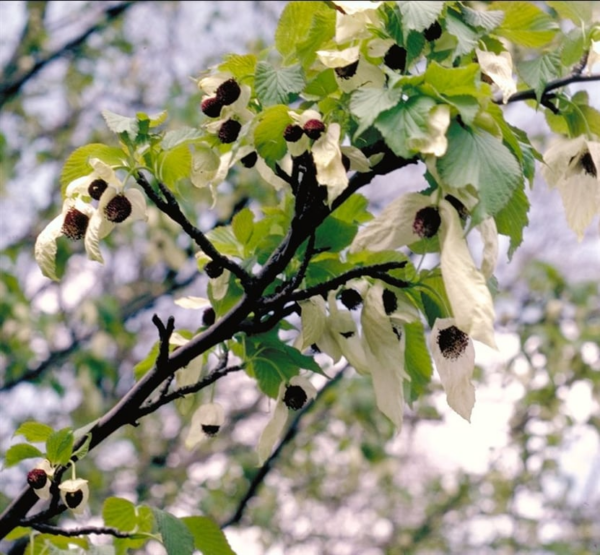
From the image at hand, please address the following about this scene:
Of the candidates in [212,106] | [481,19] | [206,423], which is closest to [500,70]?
[481,19]

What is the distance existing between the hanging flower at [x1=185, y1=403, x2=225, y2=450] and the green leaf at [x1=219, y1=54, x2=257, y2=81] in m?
0.38

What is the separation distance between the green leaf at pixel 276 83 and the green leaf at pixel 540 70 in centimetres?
21

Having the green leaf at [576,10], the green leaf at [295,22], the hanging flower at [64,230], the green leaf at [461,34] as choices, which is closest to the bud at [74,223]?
the hanging flower at [64,230]

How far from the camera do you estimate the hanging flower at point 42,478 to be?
2.43 feet

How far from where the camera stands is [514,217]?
677 millimetres

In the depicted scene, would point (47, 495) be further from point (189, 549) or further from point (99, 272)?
point (99, 272)

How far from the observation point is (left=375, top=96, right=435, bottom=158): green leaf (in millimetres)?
594

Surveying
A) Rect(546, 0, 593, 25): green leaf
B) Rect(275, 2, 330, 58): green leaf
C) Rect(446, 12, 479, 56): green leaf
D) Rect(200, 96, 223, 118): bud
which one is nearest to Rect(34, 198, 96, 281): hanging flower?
Rect(200, 96, 223, 118): bud

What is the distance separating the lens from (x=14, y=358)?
2.77 m

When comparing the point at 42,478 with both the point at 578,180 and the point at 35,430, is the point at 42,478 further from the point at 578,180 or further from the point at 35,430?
the point at 578,180

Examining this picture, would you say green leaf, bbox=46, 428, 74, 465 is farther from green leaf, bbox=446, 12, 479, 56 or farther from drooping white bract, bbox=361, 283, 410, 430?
green leaf, bbox=446, 12, 479, 56

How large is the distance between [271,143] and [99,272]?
3588 millimetres

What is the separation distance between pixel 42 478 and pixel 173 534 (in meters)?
0.14

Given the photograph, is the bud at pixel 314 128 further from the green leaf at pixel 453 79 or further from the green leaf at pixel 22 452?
the green leaf at pixel 22 452
